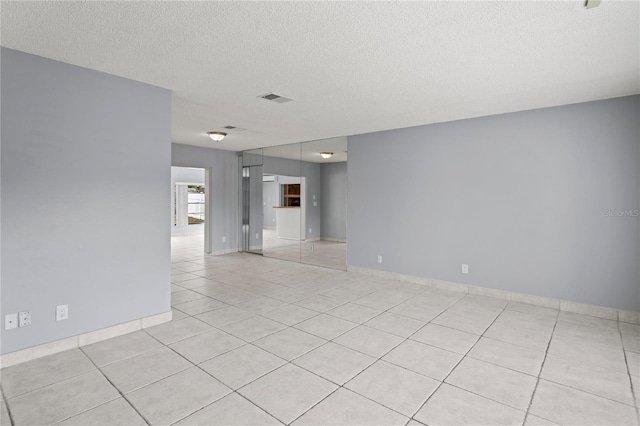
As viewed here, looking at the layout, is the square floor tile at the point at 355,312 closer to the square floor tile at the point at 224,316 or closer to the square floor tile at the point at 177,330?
the square floor tile at the point at 224,316

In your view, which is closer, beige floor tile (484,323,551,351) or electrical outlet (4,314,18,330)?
electrical outlet (4,314,18,330)

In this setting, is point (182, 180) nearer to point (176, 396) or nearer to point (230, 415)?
point (176, 396)

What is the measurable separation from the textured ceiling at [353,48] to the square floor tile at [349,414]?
250 centimetres

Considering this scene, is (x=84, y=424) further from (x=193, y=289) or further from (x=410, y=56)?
(x=410, y=56)

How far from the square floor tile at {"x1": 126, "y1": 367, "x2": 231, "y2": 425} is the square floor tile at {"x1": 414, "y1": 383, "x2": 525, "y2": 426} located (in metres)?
1.35

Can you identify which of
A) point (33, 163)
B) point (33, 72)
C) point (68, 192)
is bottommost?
point (68, 192)

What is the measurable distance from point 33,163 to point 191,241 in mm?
8218

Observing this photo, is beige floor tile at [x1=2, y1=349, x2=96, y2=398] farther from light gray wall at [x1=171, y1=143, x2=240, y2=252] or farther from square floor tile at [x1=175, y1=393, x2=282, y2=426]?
light gray wall at [x1=171, y1=143, x2=240, y2=252]

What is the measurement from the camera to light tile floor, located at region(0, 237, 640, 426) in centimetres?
207

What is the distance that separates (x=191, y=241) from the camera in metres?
10.7

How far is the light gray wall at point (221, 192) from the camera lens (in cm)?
775

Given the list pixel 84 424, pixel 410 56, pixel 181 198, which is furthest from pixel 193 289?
pixel 181 198


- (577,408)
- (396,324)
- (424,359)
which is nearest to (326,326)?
(396,324)

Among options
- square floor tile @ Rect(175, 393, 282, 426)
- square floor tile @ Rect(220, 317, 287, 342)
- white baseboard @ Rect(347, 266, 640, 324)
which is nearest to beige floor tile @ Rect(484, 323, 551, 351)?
white baseboard @ Rect(347, 266, 640, 324)
